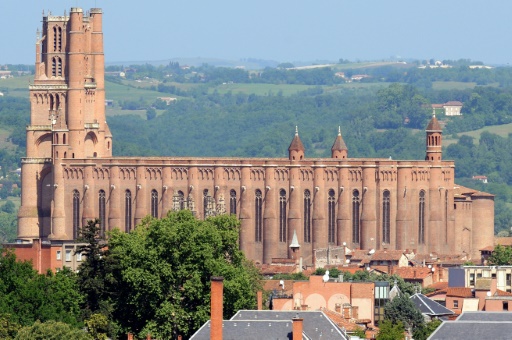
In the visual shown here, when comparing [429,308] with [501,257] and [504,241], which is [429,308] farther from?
[504,241]

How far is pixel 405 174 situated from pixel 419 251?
5.91 metres

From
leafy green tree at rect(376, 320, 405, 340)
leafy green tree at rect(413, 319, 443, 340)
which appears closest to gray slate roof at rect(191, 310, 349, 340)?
leafy green tree at rect(376, 320, 405, 340)

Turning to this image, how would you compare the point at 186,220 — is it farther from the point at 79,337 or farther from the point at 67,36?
the point at 67,36

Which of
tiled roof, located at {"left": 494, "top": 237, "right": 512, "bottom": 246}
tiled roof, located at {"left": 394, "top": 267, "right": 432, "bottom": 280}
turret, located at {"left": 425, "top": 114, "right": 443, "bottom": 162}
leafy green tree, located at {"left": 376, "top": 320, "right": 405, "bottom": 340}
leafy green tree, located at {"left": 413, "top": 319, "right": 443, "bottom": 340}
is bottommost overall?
tiled roof, located at {"left": 494, "top": 237, "right": 512, "bottom": 246}

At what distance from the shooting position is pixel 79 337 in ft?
313

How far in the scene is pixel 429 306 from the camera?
379 ft

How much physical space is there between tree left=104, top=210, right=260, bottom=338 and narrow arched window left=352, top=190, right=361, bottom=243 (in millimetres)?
63812

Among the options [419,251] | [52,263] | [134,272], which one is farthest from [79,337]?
[419,251]

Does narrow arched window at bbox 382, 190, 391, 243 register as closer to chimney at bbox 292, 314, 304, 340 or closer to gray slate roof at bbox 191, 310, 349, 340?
gray slate roof at bbox 191, 310, 349, 340

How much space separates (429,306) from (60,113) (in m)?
73.7

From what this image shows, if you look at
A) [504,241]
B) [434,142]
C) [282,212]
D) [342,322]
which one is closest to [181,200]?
[282,212]

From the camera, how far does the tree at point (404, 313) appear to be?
109500 millimetres

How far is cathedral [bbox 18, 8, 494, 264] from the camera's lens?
581 ft

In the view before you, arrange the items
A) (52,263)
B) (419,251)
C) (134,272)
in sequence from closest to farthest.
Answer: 1. (134,272)
2. (52,263)
3. (419,251)
